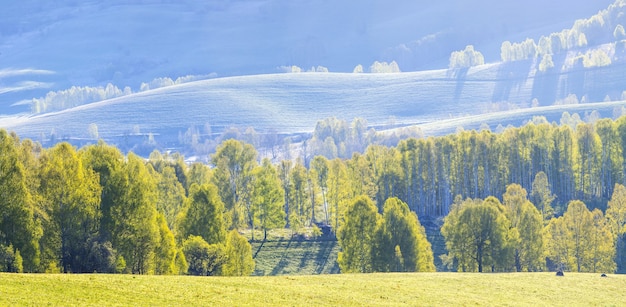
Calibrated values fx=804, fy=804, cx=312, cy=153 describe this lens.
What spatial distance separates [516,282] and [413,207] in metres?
78.1

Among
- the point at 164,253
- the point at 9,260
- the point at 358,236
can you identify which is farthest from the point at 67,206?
the point at 358,236

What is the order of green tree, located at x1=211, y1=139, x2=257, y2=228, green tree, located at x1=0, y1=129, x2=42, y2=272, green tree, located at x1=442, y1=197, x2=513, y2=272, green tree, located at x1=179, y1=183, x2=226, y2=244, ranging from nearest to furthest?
1. green tree, located at x1=0, y1=129, x2=42, y2=272
2. green tree, located at x1=179, y1=183, x2=226, y2=244
3. green tree, located at x1=442, y1=197, x2=513, y2=272
4. green tree, located at x1=211, y1=139, x2=257, y2=228

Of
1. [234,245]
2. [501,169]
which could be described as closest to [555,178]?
[501,169]

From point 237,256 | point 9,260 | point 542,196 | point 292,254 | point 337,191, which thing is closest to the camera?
point 9,260

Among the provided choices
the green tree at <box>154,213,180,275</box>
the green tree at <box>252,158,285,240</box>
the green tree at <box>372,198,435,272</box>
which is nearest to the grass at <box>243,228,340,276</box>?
the green tree at <box>252,158,285,240</box>

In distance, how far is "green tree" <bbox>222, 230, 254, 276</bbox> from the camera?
82688mm

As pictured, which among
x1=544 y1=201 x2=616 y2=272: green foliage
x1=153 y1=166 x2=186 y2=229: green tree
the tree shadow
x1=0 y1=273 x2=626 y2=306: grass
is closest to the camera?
x1=0 y1=273 x2=626 y2=306: grass

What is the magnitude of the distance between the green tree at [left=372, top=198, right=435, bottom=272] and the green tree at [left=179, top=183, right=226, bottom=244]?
1750 cm

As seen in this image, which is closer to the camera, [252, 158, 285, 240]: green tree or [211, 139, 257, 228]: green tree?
[252, 158, 285, 240]: green tree

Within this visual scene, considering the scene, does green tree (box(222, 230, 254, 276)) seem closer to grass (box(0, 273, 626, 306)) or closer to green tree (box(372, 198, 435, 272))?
green tree (box(372, 198, 435, 272))

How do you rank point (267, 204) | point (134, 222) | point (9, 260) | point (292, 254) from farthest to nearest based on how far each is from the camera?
1. point (267, 204)
2. point (292, 254)
3. point (134, 222)
4. point (9, 260)

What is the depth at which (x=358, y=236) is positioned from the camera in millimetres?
91312

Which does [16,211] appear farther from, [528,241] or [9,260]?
[528,241]

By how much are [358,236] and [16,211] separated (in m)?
42.1
